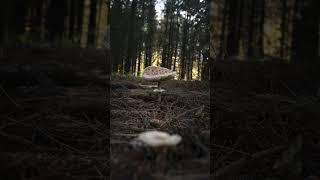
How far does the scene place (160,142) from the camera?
1781 mm

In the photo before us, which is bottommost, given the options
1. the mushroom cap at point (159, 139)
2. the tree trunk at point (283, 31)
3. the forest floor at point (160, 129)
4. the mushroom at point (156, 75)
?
the forest floor at point (160, 129)

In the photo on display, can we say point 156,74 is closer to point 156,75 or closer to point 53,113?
point 156,75

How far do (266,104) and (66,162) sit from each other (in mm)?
1462

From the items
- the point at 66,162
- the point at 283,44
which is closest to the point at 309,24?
the point at 283,44

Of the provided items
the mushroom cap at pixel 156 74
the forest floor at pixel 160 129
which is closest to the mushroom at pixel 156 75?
the mushroom cap at pixel 156 74

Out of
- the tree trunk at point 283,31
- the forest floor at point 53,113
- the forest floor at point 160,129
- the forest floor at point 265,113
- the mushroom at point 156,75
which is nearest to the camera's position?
the forest floor at point 160,129

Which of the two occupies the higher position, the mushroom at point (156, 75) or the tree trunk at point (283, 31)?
the tree trunk at point (283, 31)

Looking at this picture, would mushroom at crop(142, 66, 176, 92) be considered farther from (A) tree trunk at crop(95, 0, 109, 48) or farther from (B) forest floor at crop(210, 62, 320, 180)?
(A) tree trunk at crop(95, 0, 109, 48)

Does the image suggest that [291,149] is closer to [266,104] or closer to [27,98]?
[266,104]

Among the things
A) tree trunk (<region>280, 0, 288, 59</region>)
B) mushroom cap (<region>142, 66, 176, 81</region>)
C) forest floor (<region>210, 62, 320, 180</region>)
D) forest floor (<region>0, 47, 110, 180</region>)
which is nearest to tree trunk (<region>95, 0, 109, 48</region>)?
forest floor (<region>0, 47, 110, 180</region>)

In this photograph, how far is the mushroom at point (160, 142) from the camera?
179cm

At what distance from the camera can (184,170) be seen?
1889 millimetres

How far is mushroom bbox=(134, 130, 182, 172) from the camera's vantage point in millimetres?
1791

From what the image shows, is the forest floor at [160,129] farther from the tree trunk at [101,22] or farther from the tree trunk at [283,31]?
the tree trunk at [283,31]
